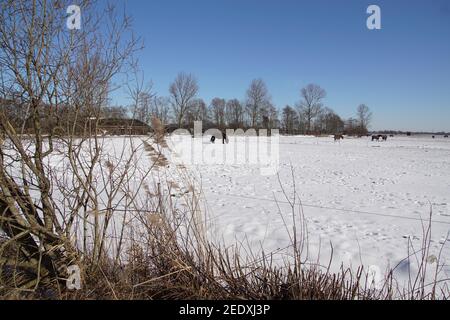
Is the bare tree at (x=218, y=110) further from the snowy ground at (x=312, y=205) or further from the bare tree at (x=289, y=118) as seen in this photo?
the snowy ground at (x=312, y=205)

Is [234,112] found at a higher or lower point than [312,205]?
higher

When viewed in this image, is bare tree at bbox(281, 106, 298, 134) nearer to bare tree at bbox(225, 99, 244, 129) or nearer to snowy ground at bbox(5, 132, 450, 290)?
bare tree at bbox(225, 99, 244, 129)

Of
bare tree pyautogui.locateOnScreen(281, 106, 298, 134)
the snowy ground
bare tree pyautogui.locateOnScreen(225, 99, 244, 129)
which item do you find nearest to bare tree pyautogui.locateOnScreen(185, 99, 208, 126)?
the snowy ground

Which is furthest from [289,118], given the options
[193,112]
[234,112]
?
[193,112]

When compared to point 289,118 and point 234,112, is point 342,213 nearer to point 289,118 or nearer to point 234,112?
point 234,112

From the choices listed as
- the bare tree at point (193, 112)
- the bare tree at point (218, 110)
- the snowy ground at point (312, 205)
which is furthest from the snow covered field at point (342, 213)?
the bare tree at point (218, 110)

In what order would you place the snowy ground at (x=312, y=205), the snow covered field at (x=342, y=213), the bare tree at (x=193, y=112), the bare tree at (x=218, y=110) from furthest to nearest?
the bare tree at (x=218, y=110) < the bare tree at (x=193, y=112) < the snow covered field at (x=342, y=213) < the snowy ground at (x=312, y=205)

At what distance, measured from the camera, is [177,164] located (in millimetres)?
2490

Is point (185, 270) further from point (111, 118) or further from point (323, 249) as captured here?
point (323, 249)

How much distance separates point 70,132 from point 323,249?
3475mm

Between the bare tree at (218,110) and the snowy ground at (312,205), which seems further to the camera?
the bare tree at (218,110)

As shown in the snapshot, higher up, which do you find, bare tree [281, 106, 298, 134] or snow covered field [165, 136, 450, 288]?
bare tree [281, 106, 298, 134]
